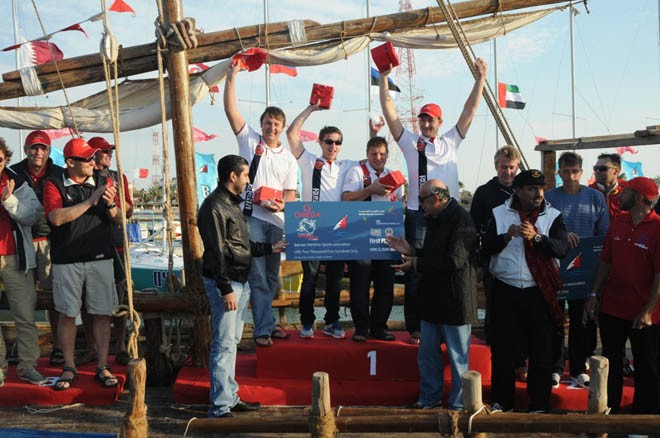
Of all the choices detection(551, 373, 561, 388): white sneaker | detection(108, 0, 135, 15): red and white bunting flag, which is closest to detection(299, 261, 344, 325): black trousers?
detection(551, 373, 561, 388): white sneaker

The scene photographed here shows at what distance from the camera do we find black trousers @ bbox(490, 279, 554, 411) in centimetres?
453

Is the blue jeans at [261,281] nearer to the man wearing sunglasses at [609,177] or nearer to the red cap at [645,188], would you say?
the red cap at [645,188]

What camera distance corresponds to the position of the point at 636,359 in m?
4.35

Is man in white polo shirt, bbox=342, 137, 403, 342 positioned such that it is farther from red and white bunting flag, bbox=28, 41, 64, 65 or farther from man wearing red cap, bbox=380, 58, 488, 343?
red and white bunting flag, bbox=28, 41, 64, 65

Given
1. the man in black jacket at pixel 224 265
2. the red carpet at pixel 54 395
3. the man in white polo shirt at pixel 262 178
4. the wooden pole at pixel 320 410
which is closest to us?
the wooden pole at pixel 320 410

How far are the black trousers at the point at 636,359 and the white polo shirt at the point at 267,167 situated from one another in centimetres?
272

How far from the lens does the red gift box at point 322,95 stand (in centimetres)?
556

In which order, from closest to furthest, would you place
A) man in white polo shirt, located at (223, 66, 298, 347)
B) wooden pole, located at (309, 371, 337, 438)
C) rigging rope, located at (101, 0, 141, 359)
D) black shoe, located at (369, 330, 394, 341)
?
wooden pole, located at (309, 371, 337, 438)
rigging rope, located at (101, 0, 141, 359)
man in white polo shirt, located at (223, 66, 298, 347)
black shoe, located at (369, 330, 394, 341)

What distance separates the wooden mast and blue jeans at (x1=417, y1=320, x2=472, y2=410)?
11.7ft

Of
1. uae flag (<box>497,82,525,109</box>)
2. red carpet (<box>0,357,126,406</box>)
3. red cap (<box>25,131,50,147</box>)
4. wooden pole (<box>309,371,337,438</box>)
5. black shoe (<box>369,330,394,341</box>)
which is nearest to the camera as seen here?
wooden pole (<box>309,371,337,438</box>)

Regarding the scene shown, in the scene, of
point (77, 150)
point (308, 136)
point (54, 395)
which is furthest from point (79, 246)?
point (308, 136)

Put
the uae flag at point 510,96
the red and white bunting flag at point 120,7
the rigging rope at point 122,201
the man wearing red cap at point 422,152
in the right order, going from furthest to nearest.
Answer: the uae flag at point 510,96 < the red and white bunting flag at point 120,7 < the man wearing red cap at point 422,152 < the rigging rope at point 122,201

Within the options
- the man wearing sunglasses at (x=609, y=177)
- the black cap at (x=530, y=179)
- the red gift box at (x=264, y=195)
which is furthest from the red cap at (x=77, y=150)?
the man wearing sunglasses at (x=609, y=177)

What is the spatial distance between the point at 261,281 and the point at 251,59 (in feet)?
6.49
